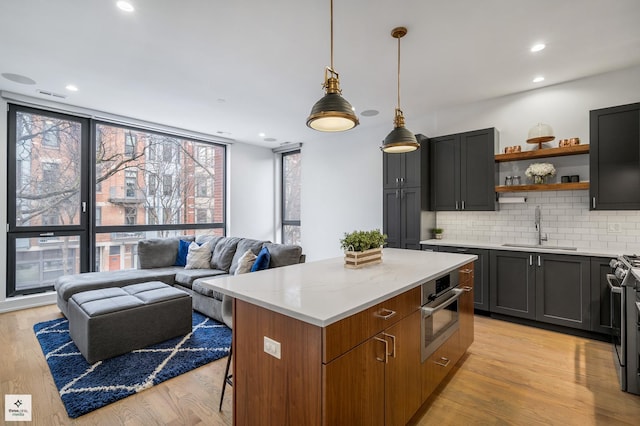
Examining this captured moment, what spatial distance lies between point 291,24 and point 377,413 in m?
2.80

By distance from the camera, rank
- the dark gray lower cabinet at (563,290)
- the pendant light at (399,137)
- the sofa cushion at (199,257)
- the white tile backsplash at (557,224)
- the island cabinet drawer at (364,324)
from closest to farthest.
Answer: the island cabinet drawer at (364,324)
the pendant light at (399,137)
the dark gray lower cabinet at (563,290)
the white tile backsplash at (557,224)
the sofa cushion at (199,257)

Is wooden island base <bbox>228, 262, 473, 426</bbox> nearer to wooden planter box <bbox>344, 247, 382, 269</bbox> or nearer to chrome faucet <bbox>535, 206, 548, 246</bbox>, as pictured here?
wooden planter box <bbox>344, 247, 382, 269</bbox>

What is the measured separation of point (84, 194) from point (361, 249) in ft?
15.0

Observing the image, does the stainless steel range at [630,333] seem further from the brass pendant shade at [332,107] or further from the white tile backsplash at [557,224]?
the brass pendant shade at [332,107]

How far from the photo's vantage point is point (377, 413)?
1471mm

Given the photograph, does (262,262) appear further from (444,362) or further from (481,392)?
(481,392)

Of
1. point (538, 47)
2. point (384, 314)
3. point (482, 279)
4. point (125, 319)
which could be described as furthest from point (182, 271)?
point (538, 47)

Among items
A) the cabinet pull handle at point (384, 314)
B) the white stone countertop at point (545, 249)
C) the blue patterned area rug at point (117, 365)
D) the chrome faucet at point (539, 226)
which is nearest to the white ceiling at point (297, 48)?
the chrome faucet at point (539, 226)

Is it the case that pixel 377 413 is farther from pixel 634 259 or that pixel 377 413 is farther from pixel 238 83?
pixel 238 83

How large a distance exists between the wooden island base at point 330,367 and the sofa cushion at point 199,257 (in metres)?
3.13

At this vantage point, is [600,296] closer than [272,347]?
No

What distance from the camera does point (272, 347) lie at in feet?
4.58

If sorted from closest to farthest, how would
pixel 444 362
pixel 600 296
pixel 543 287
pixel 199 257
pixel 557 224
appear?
1. pixel 444 362
2. pixel 600 296
3. pixel 543 287
4. pixel 557 224
5. pixel 199 257

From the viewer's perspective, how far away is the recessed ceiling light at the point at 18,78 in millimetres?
3482
